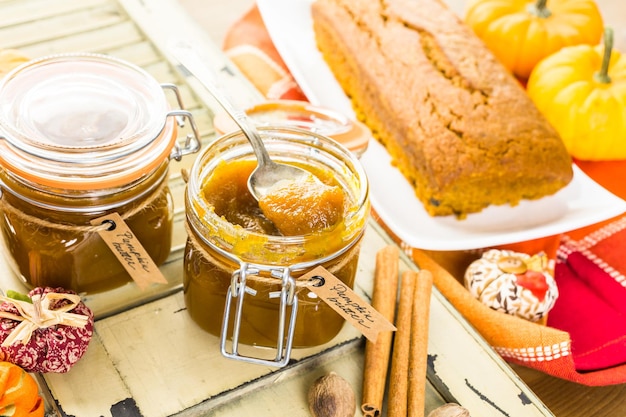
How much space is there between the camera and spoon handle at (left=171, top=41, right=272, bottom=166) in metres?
1.05

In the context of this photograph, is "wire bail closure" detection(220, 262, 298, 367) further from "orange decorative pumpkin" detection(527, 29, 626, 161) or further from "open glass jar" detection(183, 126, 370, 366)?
"orange decorative pumpkin" detection(527, 29, 626, 161)

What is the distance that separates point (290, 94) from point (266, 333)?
0.90 meters

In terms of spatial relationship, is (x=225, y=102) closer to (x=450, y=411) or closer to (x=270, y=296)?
(x=270, y=296)

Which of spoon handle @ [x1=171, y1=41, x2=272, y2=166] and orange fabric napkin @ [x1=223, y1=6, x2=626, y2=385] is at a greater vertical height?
spoon handle @ [x1=171, y1=41, x2=272, y2=166]

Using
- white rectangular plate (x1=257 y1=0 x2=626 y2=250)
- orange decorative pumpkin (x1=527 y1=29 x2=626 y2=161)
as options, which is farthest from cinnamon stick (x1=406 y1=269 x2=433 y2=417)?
orange decorative pumpkin (x1=527 y1=29 x2=626 y2=161)

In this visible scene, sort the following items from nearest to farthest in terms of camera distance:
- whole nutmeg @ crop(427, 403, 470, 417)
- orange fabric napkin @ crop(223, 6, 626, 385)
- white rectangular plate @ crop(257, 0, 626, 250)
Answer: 1. whole nutmeg @ crop(427, 403, 470, 417)
2. orange fabric napkin @ crop(223, 6, 626, 385)
3. white rectangular plate @ crop(257, 0, 626, 250)

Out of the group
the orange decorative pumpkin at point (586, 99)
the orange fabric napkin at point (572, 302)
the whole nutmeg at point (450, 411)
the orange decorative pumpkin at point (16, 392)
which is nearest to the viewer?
the orange decorative pumpkin at point (16, 392)

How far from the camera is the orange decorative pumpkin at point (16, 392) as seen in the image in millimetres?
917

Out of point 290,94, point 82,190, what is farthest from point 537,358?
point 290,94

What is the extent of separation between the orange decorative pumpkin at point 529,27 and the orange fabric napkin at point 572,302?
32cm

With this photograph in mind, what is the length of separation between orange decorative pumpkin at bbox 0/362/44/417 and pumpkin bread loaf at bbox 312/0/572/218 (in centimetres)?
87

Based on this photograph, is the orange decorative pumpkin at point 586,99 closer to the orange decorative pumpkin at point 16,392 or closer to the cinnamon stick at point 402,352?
the cinnamon stick at point 402,352

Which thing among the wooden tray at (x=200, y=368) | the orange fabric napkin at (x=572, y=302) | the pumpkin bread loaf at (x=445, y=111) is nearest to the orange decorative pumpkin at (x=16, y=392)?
the wooden tray at (x=200, y=368)

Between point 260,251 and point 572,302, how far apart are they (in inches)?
30.3
